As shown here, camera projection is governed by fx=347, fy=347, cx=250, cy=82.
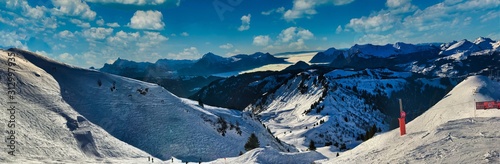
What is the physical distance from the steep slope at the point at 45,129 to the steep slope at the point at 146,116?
23.8 feet

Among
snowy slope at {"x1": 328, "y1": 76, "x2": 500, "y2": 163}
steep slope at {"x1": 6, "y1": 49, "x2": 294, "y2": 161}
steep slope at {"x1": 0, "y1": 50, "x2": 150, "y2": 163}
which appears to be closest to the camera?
snowy slope at {"x1": 328, "y1": 76, "x2": 500, "y2": 163}

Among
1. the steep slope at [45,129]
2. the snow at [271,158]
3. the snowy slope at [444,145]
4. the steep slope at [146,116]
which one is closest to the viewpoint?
the snowy slope at [444,145]

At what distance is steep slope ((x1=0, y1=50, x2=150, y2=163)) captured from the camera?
114ft

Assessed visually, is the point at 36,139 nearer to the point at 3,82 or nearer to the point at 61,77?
the point at 3,82

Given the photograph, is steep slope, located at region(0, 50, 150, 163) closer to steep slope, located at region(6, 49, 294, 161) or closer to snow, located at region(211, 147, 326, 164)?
steep slope, located at region(6, 49, 294, 161)

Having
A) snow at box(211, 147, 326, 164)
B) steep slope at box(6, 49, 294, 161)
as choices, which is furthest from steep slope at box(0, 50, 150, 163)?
snow at box(211, 147, 326, 164)

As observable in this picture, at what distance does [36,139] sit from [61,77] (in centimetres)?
3763

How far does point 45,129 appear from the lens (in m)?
41.3

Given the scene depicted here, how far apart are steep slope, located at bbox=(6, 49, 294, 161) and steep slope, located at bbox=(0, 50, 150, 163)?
7.26 m

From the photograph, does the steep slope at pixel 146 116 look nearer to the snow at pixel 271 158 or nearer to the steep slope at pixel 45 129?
the steep slope at pixel 45 129

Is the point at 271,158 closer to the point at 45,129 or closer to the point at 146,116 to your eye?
the point at 45,129

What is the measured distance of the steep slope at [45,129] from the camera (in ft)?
114

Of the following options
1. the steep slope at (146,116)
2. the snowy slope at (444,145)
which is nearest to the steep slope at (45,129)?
the steep slope at (146,116)

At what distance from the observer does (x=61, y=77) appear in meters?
70.5
